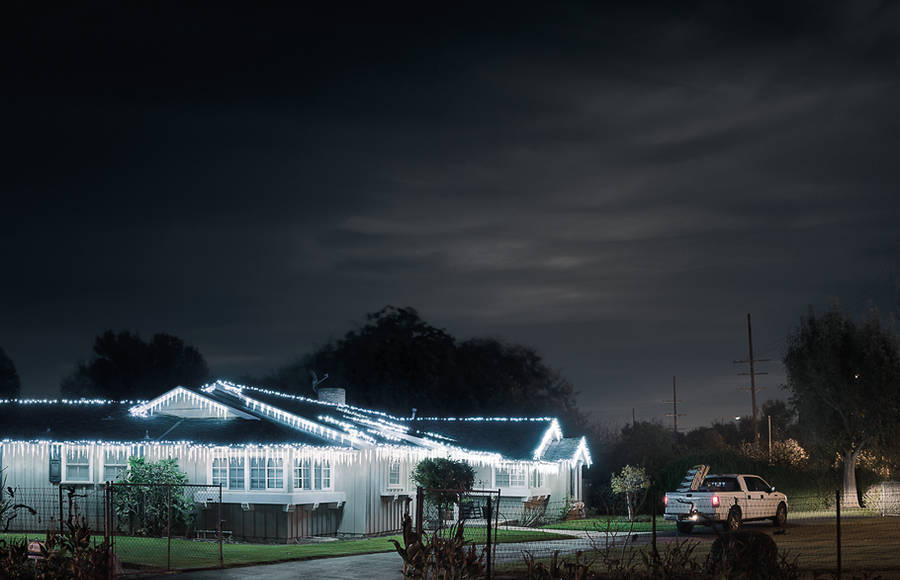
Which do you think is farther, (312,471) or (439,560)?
(312,471)

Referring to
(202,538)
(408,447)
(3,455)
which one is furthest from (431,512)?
(3,455)

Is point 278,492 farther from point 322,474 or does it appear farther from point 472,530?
point 472,530

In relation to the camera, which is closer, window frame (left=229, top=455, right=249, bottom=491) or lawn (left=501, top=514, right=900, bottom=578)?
lawn (left=501, top=514, right=900, bottom=578)

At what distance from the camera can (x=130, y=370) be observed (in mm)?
81688

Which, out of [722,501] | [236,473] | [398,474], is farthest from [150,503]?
Result: [722,501]

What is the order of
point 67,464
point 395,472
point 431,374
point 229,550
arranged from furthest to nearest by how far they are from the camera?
point 431,374 → point 395,472 → point 67,464 → point 229,550

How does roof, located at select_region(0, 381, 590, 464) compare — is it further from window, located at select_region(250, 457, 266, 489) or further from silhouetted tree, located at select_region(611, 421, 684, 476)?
silhouetted tree, located at select_region(611, 421, 684, 476)

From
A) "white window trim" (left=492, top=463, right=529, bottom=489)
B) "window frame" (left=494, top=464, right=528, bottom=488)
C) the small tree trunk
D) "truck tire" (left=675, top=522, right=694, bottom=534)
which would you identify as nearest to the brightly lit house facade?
"white window trim" (left=492, top=463, right=529, bottom=489)

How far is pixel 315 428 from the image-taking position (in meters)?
29.4

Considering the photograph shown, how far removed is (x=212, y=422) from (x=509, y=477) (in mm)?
13315

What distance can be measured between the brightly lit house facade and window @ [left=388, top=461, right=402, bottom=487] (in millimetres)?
32

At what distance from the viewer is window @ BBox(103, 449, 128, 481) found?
2944 cm

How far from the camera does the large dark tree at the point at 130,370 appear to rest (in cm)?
8056

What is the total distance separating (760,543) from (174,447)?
18.7 meters
